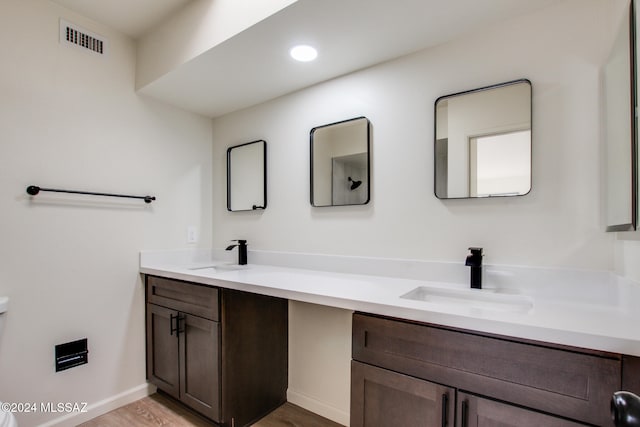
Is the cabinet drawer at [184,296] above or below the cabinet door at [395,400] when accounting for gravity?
above

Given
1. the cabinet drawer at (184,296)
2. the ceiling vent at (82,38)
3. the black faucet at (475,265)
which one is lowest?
the cabinet drawer at (184,296)

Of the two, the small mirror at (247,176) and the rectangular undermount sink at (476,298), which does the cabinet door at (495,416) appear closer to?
the rectangular undermount sink at (476,298)

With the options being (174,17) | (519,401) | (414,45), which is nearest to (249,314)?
(519,401)

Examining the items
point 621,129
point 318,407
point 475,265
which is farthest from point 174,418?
point 621,129

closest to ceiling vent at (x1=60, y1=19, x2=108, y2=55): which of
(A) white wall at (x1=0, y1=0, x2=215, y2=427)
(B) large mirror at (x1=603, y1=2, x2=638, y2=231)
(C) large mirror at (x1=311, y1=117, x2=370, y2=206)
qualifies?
(A) white wall at (x1=0, y1=0, x2=215, y2=427)

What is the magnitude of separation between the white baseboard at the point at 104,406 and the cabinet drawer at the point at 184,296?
58cm

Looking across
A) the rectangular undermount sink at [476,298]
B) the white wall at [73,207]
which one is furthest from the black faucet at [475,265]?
the white wall at [73,207]

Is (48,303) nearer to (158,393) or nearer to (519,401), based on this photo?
(158,393)

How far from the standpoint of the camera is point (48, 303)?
1715 millimetres

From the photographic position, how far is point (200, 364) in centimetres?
171

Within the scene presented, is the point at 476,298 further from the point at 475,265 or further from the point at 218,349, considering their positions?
the point at 218,349

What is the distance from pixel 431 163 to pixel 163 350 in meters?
1.94

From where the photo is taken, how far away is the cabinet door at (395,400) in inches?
38.3

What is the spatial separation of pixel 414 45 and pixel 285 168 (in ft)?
3.44
